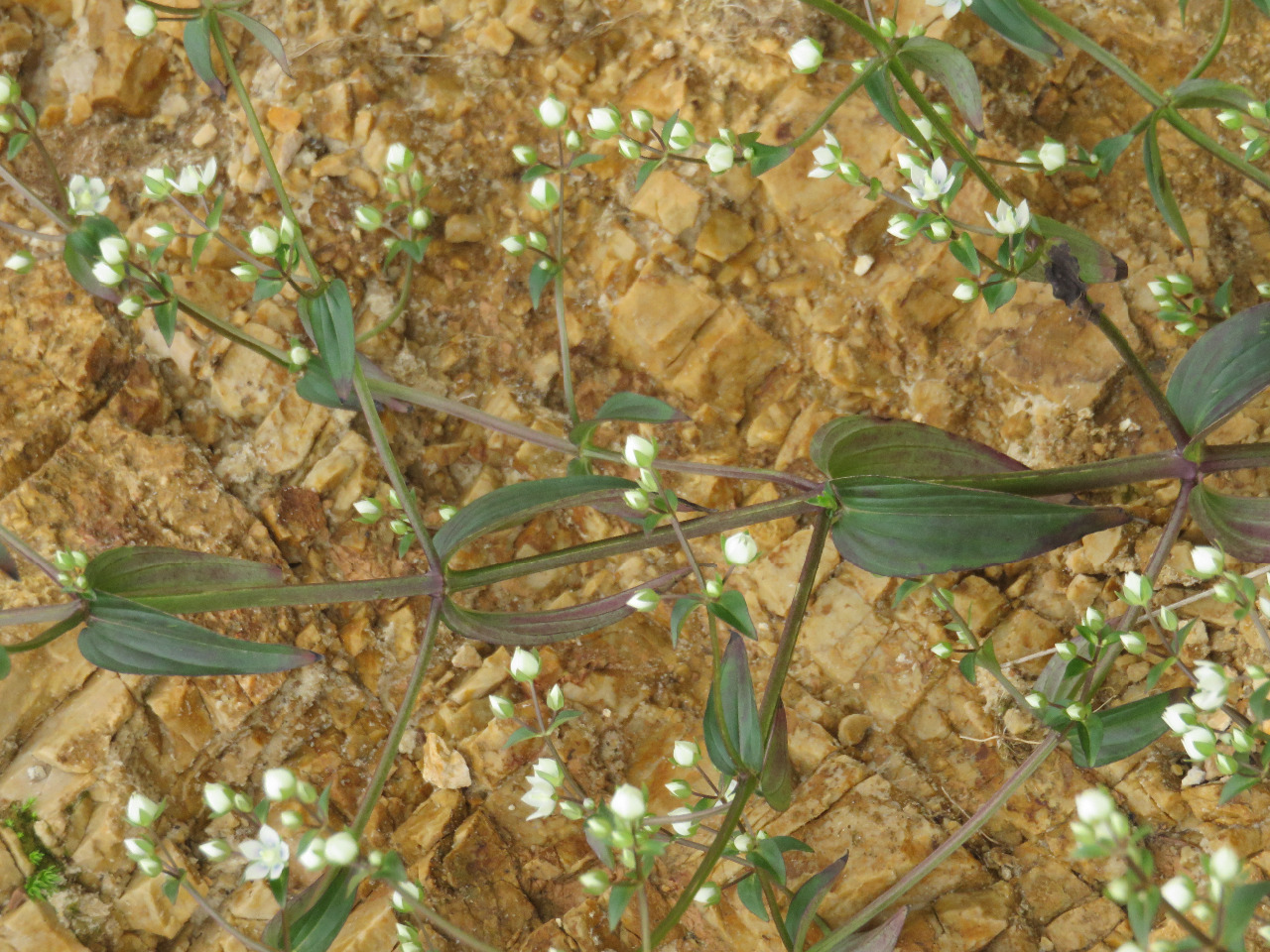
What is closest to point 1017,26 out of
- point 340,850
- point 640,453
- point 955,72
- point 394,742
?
point 955,72

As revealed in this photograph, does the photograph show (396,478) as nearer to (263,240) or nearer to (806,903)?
(263,240)

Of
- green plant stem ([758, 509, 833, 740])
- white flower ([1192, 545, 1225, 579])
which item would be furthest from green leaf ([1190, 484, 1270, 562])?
green plant stem ([758, 509, 833, 740])

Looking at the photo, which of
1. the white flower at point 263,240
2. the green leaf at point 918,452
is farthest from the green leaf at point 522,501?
the white flower at point 263,240

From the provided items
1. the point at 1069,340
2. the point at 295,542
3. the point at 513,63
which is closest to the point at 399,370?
the point at 295,542

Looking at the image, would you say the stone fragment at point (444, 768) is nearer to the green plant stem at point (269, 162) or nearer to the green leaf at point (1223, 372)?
the green plant stem at point (269, 162)

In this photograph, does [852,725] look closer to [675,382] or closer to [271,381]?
[675,382]

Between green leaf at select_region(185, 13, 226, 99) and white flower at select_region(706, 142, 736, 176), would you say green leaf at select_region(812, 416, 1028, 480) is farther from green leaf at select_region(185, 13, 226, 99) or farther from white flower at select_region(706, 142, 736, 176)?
green leaf at select_region(185, 13, 226, 99)
